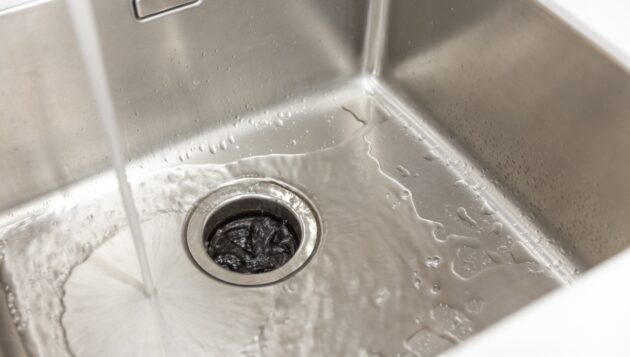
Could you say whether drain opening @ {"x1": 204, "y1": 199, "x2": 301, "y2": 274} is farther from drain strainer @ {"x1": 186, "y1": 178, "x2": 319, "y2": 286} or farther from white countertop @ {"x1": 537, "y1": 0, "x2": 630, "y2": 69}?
white countertop @ {"x1": 537, "y1": 0, "x2": 630, "y2": 69}

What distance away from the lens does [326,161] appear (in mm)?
861

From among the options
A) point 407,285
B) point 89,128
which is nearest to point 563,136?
point 407,285

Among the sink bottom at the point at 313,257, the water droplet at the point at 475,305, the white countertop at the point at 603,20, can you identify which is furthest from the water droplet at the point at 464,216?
the white countertop at the point at 603,20

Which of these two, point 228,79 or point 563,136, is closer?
point 563,136

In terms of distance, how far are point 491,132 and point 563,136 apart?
0.11 m

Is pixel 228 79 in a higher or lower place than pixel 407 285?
higher

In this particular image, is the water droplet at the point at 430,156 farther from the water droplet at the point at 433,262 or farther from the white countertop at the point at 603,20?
the white countertop at the point at 603,20

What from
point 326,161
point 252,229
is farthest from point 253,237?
point 326,161

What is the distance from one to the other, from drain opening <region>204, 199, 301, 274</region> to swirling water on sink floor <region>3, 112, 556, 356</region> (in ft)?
0.12

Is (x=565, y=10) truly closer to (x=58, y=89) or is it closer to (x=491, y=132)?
(x=491, y=132)

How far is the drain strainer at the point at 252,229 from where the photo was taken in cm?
78

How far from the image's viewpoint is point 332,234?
793 mm

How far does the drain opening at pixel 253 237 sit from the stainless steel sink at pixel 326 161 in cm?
4

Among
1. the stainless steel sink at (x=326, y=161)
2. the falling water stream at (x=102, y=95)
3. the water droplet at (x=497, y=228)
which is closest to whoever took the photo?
the falling water stream at (x=102, y=95)
